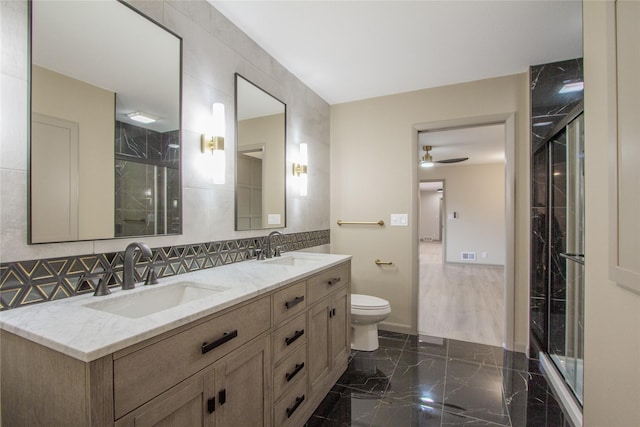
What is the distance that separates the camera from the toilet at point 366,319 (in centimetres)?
256

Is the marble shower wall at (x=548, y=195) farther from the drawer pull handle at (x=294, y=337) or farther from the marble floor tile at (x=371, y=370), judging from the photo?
the drawer pull handle at (x=294, y=337)

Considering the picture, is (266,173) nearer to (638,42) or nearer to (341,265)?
(341,265)

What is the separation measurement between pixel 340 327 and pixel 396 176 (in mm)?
1664

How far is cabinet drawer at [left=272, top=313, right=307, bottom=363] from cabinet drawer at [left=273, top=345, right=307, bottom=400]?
0.04 metres

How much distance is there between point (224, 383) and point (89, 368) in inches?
20.9

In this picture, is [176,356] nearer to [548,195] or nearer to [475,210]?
[548,195]

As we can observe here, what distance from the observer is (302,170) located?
2.74 metres

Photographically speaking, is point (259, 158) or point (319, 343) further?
point (259, 158)

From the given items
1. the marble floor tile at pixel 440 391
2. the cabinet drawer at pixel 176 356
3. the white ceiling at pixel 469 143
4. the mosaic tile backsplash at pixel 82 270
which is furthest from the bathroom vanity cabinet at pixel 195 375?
the white ceiling at pixel 469 143

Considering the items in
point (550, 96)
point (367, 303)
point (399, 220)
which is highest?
point (550, 96)

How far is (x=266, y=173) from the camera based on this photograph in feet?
7.64

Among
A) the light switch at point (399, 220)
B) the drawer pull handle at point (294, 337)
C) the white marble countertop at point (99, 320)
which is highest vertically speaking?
the light switch at point (399, 220)

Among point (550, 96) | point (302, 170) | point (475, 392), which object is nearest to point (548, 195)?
point (550, 96)

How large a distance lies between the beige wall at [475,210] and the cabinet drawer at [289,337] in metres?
6.21
